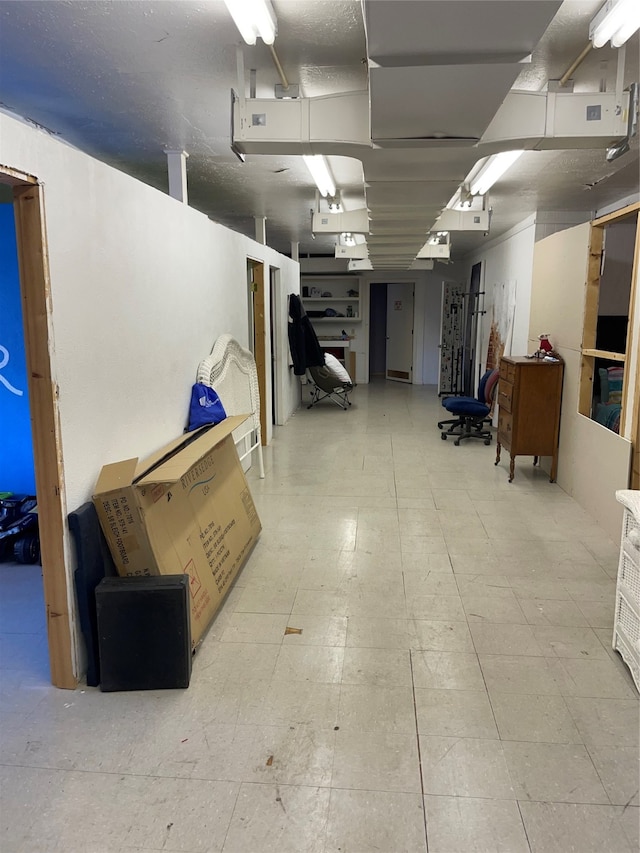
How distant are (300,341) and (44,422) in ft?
19.7

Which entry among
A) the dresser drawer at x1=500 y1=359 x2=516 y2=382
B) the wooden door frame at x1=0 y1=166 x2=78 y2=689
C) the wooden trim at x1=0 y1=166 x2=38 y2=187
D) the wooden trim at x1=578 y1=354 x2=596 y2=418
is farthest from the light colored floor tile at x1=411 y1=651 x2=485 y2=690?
the dresser drawer at x1=500 y1=359 x2=516 y2=382

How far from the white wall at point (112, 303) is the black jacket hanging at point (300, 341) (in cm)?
392

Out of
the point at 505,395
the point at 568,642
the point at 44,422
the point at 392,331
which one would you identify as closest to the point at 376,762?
the point at 568,642

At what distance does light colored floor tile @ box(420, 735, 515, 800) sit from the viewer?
5.74 feet

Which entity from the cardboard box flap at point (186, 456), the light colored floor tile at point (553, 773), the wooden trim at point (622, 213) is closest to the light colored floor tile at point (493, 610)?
the light colored floor tile at point (553, 773)

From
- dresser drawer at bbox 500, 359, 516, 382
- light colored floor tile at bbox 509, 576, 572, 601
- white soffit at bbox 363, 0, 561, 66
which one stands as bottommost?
light colored floor tile at bbox 509, 576, 572, 601

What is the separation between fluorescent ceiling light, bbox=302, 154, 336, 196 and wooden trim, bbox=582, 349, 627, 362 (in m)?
2.35

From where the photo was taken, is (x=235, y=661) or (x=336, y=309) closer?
(x=235, y=661)

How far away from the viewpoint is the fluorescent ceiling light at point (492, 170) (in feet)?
11.7

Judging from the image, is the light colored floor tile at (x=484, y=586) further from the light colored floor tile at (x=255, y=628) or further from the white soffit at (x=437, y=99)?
the white soffit at (x=437, y=99)

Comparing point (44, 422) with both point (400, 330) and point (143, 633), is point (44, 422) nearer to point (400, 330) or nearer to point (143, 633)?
point (143, 633)

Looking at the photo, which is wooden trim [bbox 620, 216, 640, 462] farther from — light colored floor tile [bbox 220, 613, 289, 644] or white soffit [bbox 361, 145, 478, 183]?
light colored floor tile [bbox 220, 613, 289, 644]

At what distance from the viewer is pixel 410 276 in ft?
36.5

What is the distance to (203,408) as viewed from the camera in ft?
11.8
